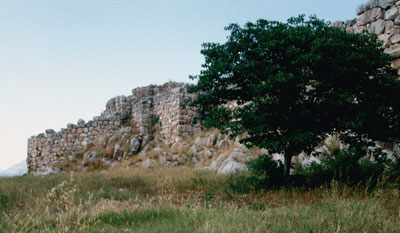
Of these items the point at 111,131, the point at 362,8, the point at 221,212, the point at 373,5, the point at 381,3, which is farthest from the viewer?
the point at 111,131

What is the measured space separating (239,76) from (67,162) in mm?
15582

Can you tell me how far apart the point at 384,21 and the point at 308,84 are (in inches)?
161

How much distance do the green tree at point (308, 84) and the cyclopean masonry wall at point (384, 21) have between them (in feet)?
5.16

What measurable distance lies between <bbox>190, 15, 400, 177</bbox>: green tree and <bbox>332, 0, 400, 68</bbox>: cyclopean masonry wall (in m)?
1.57

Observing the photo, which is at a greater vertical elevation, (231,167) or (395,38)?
(395,38)

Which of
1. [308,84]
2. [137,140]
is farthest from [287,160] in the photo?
[137,140]

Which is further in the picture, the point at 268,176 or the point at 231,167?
the point at 231,167

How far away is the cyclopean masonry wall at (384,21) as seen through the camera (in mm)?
8771

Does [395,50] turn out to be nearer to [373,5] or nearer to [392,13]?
[392,13]

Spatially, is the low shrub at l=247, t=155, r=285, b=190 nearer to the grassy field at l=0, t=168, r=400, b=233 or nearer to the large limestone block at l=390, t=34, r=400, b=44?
the grassy field at l=0, t=168, r=400, b=233

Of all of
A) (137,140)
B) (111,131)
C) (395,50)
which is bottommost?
(137,140)

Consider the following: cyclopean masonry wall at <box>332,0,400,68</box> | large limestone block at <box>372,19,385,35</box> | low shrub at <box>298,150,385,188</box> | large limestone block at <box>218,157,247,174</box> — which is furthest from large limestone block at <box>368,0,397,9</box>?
large limestone block at <box>218,157,247,174</box>

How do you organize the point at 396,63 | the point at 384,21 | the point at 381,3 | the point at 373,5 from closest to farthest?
the point at 396,63 → the point at 384,21 → the point at 381,3 → the point at 373,5

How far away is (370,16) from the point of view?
31.5ft
